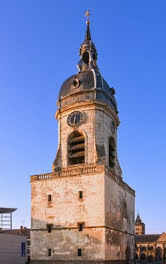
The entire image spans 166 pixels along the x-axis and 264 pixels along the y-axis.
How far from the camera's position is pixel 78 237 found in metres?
27.4

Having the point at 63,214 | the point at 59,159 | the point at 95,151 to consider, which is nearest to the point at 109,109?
the point at 95,151

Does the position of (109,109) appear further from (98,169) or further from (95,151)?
(98,169)

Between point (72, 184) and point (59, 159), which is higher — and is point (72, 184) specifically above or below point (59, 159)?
below

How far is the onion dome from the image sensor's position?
33.0 m

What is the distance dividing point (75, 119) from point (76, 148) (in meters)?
3.01

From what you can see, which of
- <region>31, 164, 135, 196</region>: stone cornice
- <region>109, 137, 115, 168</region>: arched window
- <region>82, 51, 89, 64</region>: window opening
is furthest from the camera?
<region>82, 51, 89, 64</region>: window opening

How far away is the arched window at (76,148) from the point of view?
31750 millimetres

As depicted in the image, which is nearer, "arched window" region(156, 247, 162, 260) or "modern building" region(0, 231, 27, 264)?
"modern building" region(0, 231, 27, 264)

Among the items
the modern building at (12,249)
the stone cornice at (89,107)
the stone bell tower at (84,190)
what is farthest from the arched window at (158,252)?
the stone cornice at (89,107)

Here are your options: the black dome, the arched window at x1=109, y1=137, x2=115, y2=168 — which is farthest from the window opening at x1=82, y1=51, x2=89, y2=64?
the arched window at x1=109, y1=137, x2=115, y2=168

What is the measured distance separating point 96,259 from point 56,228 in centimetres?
461

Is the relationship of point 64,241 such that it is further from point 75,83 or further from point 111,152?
point 75,83

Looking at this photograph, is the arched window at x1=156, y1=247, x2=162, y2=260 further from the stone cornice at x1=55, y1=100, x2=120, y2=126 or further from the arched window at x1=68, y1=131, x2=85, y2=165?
the arched window at x1=68, y1=131, x2=85, y2=165

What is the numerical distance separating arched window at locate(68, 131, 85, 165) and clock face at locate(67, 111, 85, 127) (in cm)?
92
